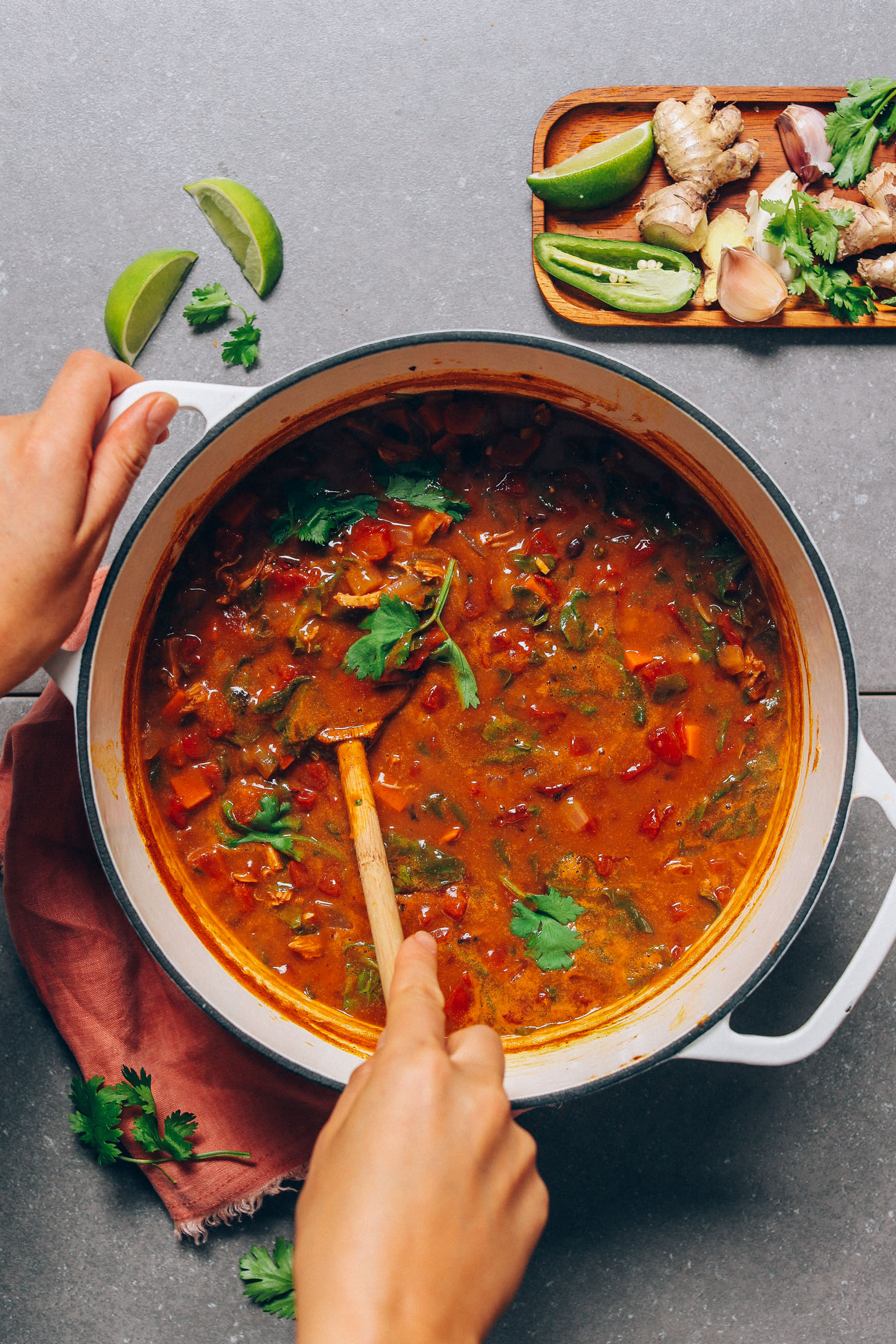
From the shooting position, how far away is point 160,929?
6.55ft

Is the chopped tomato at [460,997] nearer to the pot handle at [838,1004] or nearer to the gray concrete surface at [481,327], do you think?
the gray concrete surface at [481,327]

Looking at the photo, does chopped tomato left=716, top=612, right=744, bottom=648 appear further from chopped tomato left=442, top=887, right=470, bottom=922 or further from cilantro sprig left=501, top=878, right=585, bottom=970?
chopped tomato left=442, top=887, right=470, bottom=922

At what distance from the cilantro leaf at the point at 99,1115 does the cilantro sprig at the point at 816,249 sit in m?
2.57

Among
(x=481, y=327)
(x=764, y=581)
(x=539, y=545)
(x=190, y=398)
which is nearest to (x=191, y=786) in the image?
(x=190, y=398)

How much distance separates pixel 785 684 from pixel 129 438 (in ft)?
5.18

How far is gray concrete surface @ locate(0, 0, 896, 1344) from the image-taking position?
2266 millimetres

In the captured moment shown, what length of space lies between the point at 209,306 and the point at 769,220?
4.59 feet

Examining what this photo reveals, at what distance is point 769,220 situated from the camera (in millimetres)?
2221

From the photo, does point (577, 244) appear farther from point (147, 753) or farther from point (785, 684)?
point (147, 753)

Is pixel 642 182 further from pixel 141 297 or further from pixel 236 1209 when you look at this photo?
pixel 236 1209

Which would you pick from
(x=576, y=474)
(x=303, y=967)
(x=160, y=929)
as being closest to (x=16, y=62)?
(x=576, y=474)

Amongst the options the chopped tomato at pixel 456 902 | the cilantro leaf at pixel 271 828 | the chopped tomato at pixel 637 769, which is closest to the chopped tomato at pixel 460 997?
the chopped tomato at pixel 456 902

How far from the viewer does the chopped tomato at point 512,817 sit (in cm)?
217

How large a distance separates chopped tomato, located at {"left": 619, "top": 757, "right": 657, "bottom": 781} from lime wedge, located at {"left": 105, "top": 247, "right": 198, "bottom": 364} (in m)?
1.59
